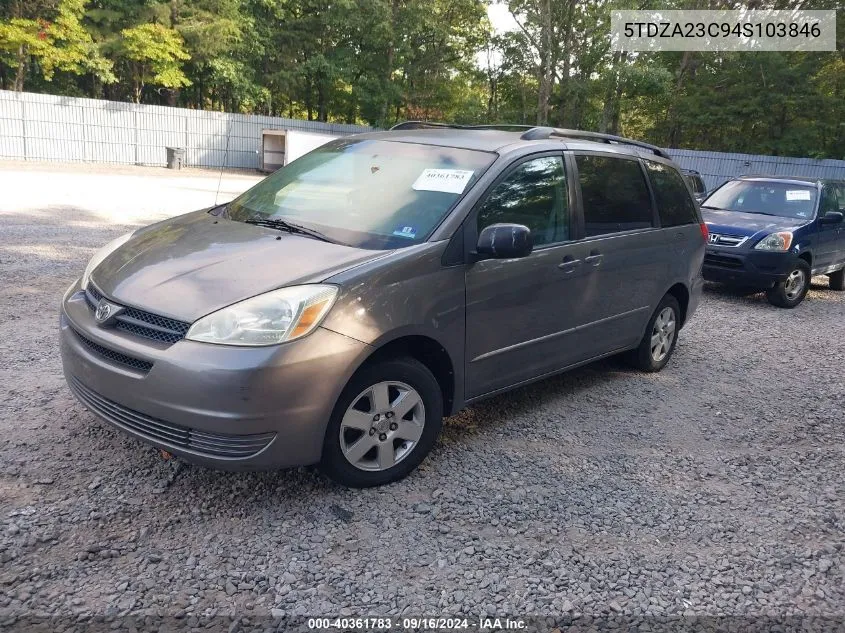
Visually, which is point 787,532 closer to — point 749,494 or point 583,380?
point 749,494

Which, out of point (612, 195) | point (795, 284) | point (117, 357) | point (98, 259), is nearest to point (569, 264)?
point (612, 195)

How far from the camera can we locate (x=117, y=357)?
3.01 metres

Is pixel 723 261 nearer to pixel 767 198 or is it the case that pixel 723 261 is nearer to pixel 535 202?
pixel 767 198

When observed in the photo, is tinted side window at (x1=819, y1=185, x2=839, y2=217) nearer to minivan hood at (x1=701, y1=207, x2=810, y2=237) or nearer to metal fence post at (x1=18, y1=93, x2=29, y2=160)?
minivan hood at (x1=701, y1=207, x2=810, y2=237)

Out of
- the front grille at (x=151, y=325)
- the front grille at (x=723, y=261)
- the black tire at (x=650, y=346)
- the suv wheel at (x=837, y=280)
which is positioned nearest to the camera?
the front grille at (x=151, y=325)

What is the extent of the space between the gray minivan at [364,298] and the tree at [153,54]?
2669cm

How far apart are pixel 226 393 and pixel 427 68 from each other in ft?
115

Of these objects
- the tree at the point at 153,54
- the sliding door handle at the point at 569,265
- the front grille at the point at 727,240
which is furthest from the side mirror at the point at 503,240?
the tree at the point at 153,54

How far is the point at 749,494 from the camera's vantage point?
369cm

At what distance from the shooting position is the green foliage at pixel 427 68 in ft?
91.0

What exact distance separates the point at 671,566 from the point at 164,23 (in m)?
31.0

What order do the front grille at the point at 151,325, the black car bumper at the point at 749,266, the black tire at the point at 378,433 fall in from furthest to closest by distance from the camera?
the black car bumper at the point at 749,266, the black tire at the point at 378,433, the front grille at the point at 151,325

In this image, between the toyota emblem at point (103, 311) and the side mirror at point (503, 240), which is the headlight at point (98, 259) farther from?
the side mirror at point (503, 240)

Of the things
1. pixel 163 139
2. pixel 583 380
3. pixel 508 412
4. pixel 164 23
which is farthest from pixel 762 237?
pixel 164 23
